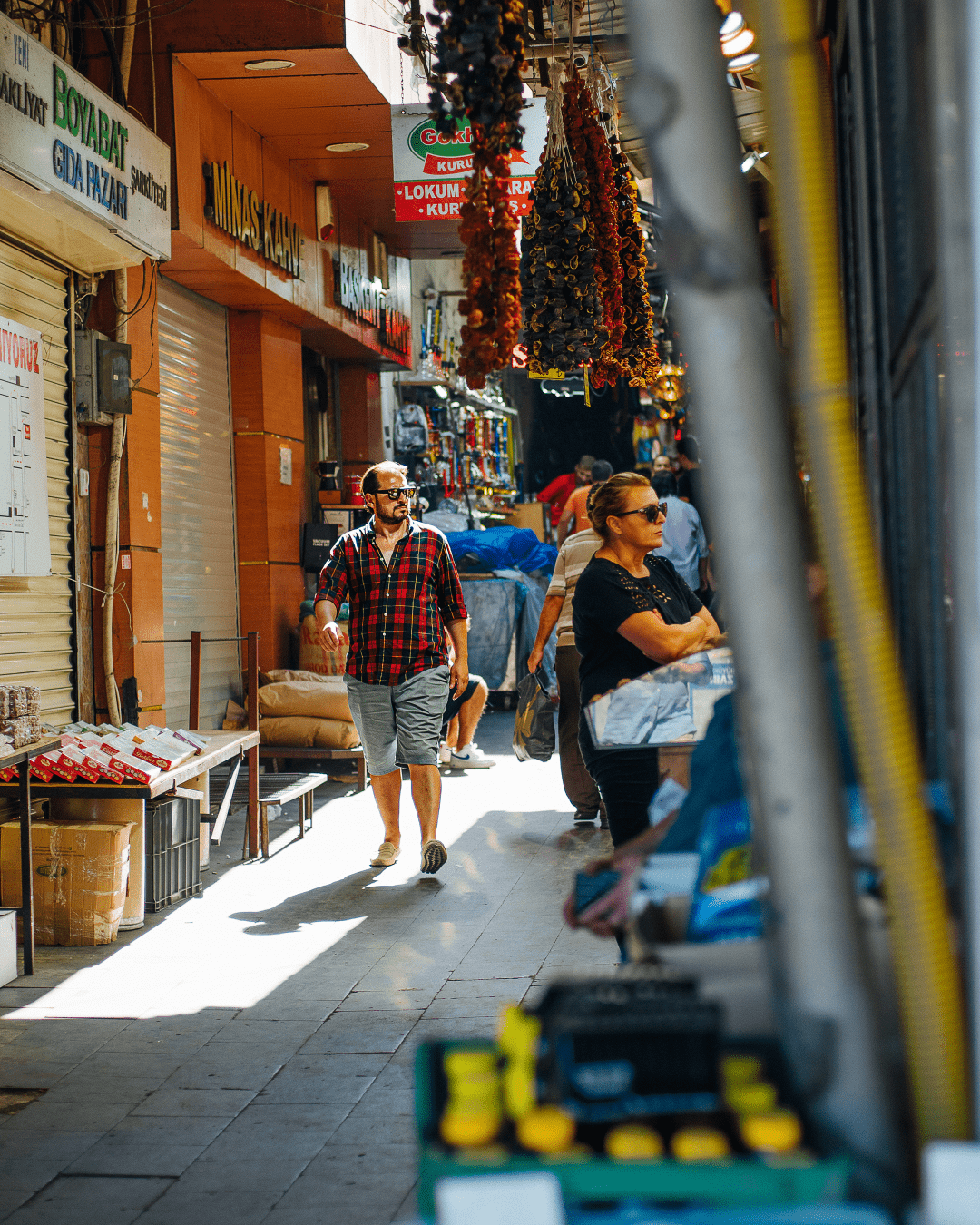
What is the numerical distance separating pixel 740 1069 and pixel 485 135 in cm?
257

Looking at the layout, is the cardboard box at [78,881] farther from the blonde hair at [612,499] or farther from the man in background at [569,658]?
the man in background at [569,658]

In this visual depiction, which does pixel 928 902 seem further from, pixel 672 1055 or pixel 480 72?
pixel 480 72

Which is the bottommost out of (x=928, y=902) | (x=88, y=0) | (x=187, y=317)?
(x=928, y=902)

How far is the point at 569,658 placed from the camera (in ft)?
24.9

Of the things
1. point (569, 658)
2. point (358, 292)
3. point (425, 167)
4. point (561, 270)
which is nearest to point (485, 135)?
point (561, 270)

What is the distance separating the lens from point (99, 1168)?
342 cm

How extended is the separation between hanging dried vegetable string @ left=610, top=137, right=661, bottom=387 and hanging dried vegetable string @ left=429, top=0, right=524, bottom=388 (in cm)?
146

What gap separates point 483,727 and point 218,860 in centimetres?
588

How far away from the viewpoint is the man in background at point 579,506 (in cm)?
960

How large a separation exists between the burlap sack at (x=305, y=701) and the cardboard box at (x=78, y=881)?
11.9ft

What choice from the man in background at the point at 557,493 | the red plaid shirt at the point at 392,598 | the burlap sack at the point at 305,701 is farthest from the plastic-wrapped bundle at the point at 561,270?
the man in background at the point at 557,493

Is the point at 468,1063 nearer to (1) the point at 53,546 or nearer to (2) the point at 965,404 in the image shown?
(2) the point at 965,404

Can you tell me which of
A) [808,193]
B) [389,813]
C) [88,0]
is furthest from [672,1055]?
[88,0]

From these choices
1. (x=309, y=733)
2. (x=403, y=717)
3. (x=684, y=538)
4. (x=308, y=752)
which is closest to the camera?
(x=403, y=717)
